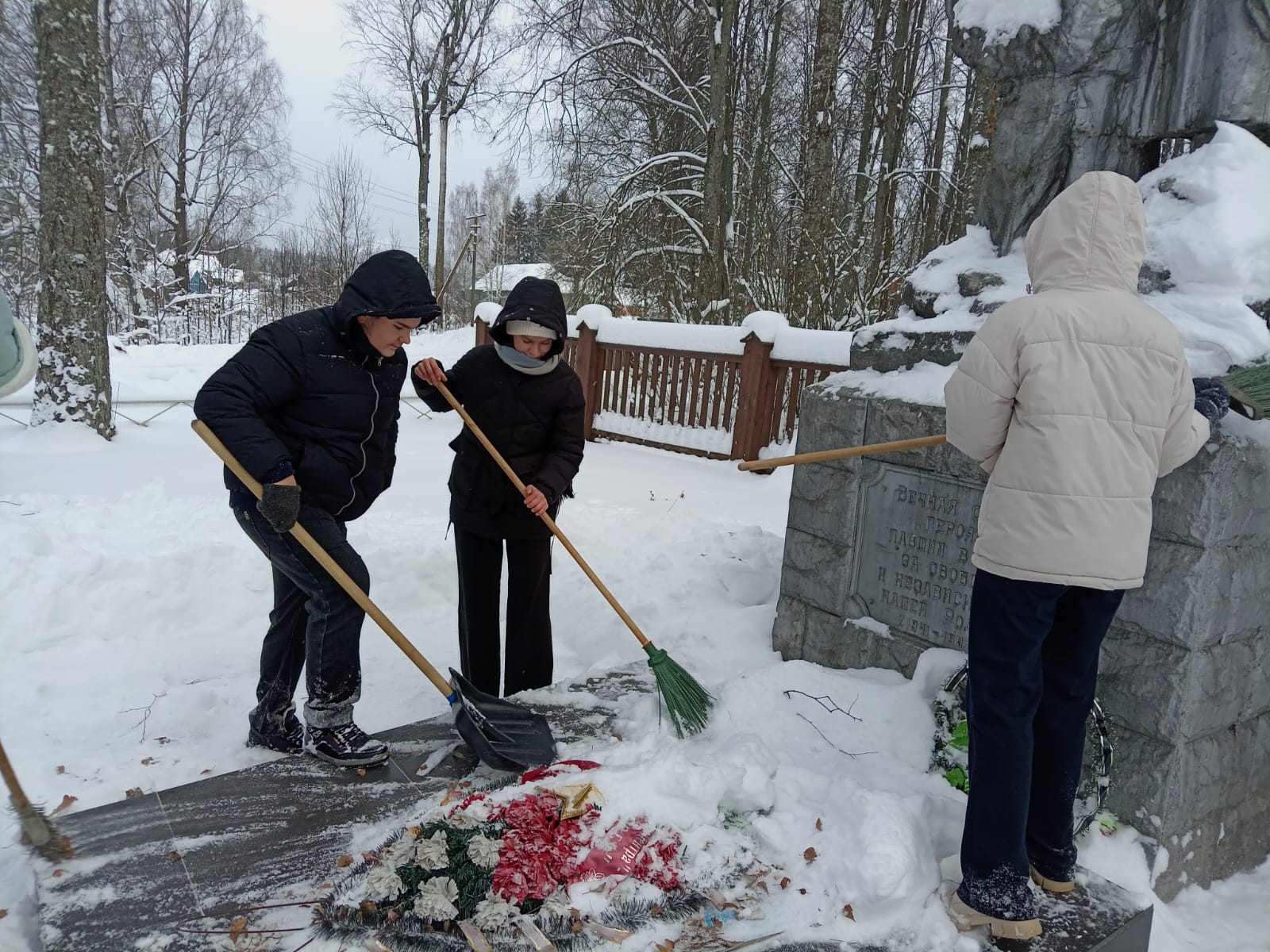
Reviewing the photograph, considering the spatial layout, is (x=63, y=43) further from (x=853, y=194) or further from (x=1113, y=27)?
(x=853, y=194)

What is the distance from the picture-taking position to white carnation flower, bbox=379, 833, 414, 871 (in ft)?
7.16

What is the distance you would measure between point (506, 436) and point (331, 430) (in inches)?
32.2

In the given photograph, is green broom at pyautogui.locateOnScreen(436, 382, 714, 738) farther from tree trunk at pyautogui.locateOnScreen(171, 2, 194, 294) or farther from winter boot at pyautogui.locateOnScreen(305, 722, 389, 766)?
tree trunk at pyautogui.locateOnScreen(171, 2, 194, 294)

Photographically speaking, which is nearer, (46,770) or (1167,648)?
(1167,648)

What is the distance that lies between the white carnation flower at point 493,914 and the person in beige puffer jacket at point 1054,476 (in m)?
1.13

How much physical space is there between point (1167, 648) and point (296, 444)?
2.81 m

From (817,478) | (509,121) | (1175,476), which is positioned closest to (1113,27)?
(1175,476)

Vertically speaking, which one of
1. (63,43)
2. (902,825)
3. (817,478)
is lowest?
(902,825)

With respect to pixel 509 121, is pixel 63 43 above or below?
below

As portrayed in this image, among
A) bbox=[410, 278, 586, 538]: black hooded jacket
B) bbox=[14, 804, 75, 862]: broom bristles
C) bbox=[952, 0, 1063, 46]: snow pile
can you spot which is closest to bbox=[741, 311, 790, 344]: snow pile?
bbox=[952, 0, 1063, 46]: snow pile

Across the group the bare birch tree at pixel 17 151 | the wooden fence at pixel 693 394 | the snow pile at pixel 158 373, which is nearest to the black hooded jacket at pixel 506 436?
the wooden fence at pixel 693 394

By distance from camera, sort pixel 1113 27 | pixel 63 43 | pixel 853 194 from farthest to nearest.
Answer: pixel 853 194 < pixel 63 43 < pixel 1113 27

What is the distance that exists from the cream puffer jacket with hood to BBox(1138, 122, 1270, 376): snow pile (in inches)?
27.3

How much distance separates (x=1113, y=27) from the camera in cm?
303
